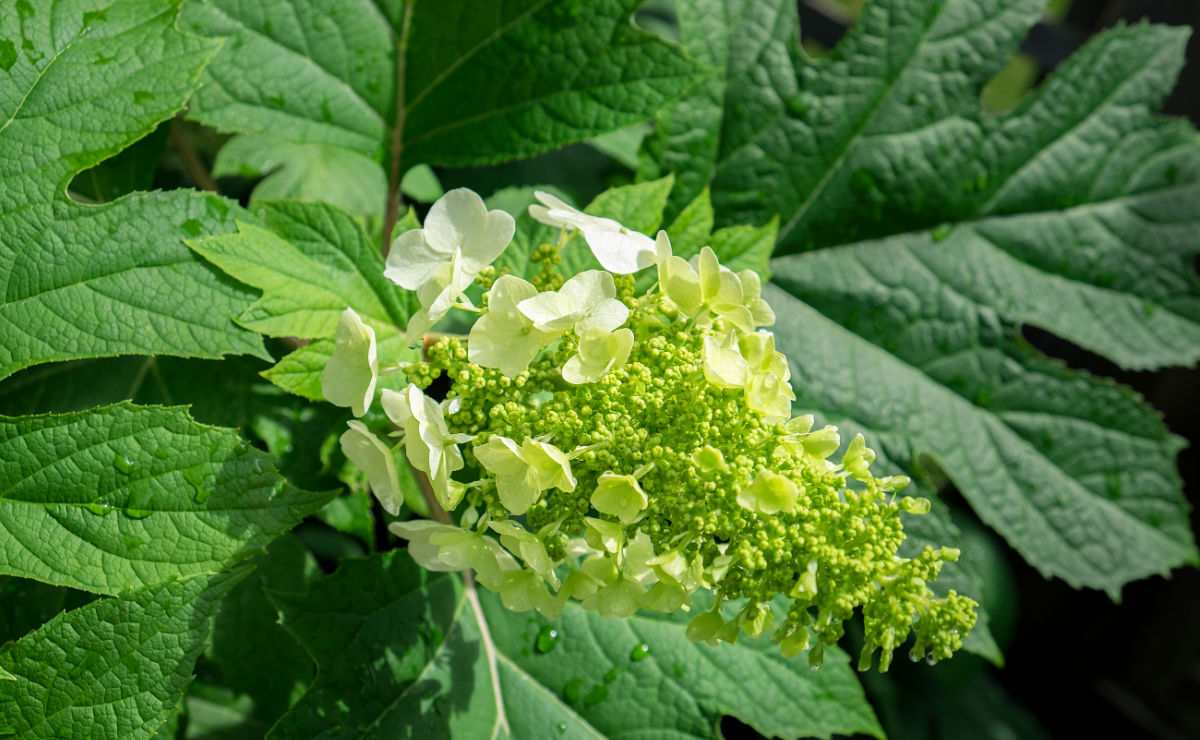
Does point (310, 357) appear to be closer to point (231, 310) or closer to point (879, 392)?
point (231, 310)

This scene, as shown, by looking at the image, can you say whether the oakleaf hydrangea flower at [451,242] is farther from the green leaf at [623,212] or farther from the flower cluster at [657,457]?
the green leaf at [623,212]

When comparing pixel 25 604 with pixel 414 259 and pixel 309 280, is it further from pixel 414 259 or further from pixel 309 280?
pixel 414 259

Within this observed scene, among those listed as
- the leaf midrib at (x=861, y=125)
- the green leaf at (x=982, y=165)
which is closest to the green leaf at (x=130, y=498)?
the green leaf at (x=982, y=165)

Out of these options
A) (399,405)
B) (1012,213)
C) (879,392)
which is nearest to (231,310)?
(399,405)

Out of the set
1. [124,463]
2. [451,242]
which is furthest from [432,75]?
[124,463]

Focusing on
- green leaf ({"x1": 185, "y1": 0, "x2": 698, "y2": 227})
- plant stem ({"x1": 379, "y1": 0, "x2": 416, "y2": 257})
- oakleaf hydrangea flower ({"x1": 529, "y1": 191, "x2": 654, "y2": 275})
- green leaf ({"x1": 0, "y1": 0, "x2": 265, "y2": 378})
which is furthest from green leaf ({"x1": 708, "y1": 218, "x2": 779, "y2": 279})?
green leaf ({"x1": 0, "y1": 0, "x2": 265, "y2": 378})

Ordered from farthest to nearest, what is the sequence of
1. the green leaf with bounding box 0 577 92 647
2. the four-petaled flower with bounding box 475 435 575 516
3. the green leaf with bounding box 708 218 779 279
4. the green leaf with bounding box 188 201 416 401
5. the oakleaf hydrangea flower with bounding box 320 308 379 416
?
1. the green leaf with bounding box 708 218 779 279
2. the green leaf with bounding box 0 577 92 647
3. the green leaf with bounding box 188 201 416 401
4. the oakleaf hydrangea flower with bounding box 320 308 379 416
5. the four-petaled flower with bounding box 475 435 575 516

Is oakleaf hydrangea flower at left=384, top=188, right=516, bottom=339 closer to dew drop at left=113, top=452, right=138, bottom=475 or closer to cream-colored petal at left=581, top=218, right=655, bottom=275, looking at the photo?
cream-colored petal at left=581, top=218, right=655, bottom=275
